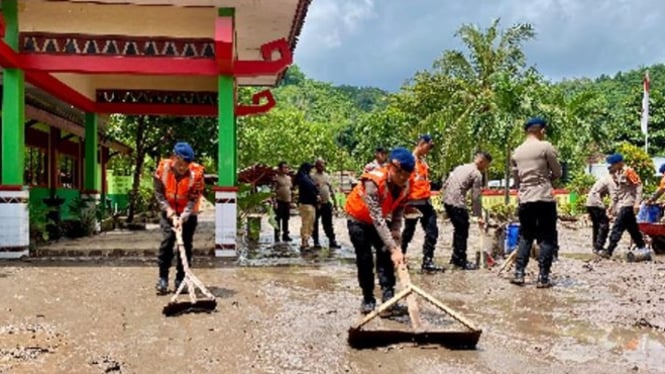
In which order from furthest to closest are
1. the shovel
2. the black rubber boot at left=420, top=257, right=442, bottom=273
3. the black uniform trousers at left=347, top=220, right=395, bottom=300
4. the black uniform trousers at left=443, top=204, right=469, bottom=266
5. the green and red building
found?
the green and red building
the black uniform trousers at left=443, top=204, right=469, bottom=266
the black rubber boot at left=420, top=257, right=442, bottom=273
the shovel
the black uniform trousers at left=347, top=220, right=395, bottom=300

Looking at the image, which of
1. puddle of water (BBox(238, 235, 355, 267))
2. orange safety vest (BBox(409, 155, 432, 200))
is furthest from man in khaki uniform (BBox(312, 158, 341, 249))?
orange safety vest (BBox(409, 155, 432, 200))

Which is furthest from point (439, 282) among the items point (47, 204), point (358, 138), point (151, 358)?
point (358, 138)

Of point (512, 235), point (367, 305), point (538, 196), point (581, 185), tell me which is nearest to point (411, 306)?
point (367, 305)

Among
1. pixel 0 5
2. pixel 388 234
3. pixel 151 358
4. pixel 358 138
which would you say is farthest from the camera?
pixel 358 138

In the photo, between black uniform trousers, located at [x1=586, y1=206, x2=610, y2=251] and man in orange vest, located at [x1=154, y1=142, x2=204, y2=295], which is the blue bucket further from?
man in orange vest, located at [x1=154, y1=142, x2=204, y2=295]

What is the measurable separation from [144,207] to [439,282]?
18.8 m

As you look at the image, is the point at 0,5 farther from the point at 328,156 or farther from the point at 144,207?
the point at 328,156

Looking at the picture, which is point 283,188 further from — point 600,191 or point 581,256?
point 600,191

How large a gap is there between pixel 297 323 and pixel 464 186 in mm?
Result: 4271

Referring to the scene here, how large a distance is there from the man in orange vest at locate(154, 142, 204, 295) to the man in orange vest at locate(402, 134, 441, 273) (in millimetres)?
2701

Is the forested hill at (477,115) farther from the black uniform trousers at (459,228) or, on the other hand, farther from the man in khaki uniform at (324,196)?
the black uniform trousers at (459,228)

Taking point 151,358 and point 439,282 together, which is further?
point 439,282

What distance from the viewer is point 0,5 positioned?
11.5 metres

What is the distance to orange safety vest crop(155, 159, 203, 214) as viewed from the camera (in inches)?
305
